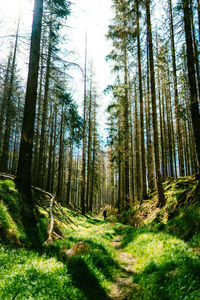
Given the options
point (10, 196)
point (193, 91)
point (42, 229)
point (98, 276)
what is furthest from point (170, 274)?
point (193, 91)

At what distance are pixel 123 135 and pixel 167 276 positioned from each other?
13277 mm

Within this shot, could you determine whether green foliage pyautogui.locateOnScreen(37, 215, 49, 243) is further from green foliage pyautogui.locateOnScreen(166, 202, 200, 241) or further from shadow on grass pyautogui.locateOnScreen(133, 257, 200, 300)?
green foliage pyautogui.locateOnScreen(166, 202, 200, 241)

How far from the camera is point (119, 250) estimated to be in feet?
22.8

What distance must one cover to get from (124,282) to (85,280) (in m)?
1.02

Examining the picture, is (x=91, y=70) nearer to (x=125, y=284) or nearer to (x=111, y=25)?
(x=111, y=25)

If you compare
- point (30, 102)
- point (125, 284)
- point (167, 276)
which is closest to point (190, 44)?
point (30, 102)

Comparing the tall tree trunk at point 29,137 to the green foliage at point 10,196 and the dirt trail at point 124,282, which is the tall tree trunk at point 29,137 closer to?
the green foliage at point 10,196

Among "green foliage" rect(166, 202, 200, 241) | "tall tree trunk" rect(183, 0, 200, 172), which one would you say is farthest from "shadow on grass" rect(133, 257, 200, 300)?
"tall tree trunk" rect(183, 0, 200, 172)

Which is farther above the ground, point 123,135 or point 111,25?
point 111,25

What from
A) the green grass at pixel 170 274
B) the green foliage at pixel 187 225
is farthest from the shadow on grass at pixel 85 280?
the green foliage at pixel 187 225

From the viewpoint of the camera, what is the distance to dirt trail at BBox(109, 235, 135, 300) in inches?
141

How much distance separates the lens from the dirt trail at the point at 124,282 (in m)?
3.58

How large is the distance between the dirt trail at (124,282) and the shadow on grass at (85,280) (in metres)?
0.28

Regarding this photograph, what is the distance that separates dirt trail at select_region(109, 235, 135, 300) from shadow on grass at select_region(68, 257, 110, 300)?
0.28 meters
